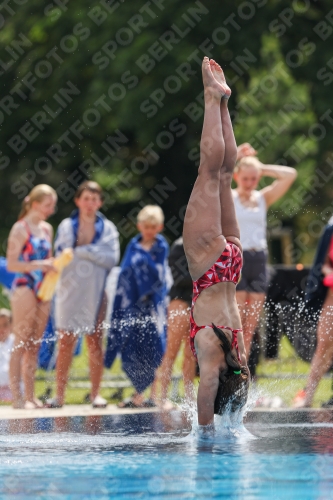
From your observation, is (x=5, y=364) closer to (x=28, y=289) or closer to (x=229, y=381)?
(x=28, y=289)

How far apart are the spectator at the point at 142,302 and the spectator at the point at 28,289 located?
688 millimetres

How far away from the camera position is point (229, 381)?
16.1 feet

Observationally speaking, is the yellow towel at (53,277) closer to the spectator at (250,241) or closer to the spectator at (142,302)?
the spectator at (142,302)

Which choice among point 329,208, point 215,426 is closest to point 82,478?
point 215,426

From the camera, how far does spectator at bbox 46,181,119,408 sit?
26.2 feet

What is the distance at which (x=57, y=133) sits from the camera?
14781mm

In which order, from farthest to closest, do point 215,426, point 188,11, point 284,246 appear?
point 284,246, point 188,11, point 215,426

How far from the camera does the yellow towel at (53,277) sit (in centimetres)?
787

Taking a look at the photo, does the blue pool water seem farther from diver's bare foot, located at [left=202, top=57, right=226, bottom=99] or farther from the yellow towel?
the yellow towel

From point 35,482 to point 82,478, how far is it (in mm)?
195

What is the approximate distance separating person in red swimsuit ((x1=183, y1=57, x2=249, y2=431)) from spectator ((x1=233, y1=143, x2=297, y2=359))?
Result: 7.78 ft

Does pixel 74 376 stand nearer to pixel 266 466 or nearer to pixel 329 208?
pixel 266 466

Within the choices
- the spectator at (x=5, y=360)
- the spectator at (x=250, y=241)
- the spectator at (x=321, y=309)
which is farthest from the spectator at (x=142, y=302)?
the spectator at (x=321, y=309)

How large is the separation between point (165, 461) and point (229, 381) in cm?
86
